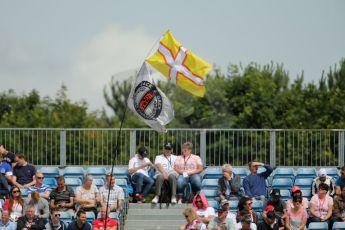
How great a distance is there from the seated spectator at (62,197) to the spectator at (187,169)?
2.61 meters

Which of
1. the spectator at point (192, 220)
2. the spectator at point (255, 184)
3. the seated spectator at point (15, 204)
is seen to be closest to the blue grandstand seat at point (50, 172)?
the seated spectator at point (15, 204)

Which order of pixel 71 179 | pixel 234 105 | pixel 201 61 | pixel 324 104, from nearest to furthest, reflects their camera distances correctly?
pixel 201 61, pixel 71 179, pixel 324 104, pixel 234 105

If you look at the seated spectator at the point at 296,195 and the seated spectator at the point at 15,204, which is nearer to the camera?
the seated spectator at the point at 296,195

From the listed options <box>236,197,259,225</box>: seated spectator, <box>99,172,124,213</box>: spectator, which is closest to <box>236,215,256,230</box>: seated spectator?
<box>236,197,259,225</box>: seated spectator

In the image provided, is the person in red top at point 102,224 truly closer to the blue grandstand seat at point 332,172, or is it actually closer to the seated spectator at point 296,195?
the seated spectator at point 296,195

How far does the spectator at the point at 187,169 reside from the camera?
1184 inches

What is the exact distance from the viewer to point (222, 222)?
26500 millimetres

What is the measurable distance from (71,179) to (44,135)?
12.2 ft

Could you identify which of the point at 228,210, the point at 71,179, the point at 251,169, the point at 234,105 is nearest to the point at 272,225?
the point at 228,210

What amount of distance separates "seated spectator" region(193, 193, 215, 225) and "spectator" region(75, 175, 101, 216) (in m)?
2.32

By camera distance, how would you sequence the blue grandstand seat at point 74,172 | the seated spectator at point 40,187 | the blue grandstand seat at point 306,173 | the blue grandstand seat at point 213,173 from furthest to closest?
→ the blue grandstand seat at point 306,173
the blue grandstand seat at point 213,173
the blue grandstand seat at point 74,172
the seated spectator at point 40,187

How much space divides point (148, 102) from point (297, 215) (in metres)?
4.72

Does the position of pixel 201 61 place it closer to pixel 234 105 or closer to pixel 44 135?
pixel 44 135

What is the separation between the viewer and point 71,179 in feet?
99.0
